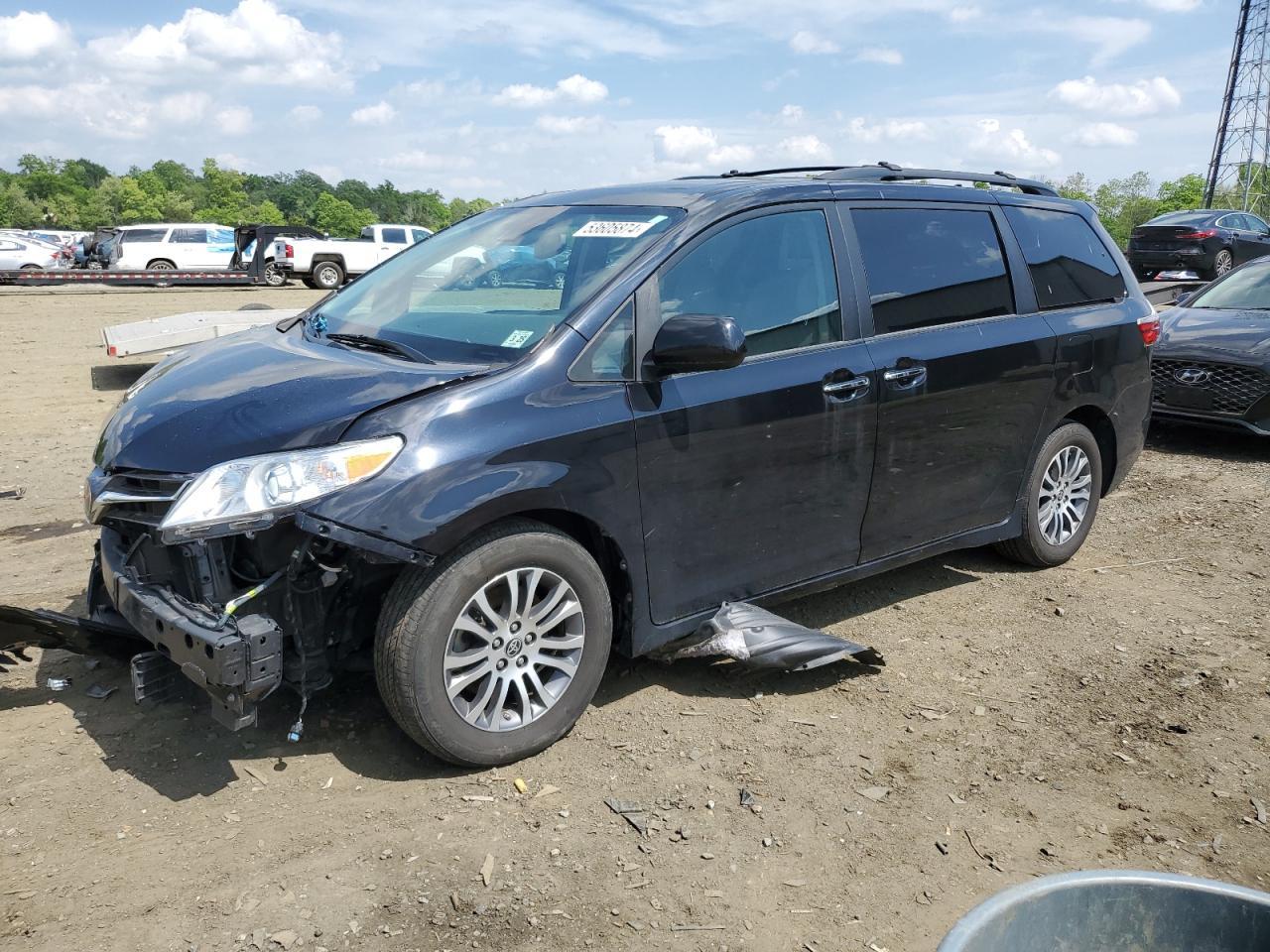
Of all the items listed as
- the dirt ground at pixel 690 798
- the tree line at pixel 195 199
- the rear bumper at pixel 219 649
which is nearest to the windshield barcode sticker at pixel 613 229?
the dirt ground at pixel 690 798

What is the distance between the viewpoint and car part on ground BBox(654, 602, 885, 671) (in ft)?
13.5

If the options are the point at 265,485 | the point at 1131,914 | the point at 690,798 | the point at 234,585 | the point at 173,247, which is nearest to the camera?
the point at 1131,914

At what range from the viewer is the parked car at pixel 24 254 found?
95.9 feet

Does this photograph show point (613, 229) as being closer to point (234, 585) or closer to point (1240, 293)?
point (234, 585)

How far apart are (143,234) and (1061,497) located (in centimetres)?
2932

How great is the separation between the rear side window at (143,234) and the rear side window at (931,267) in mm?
29060

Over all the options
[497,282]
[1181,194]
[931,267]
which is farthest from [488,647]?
[1181,194]

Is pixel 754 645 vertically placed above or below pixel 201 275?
below

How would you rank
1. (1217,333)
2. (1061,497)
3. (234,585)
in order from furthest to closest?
(1217,333) → (1061,497) → (234,585)

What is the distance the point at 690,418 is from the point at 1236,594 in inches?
135

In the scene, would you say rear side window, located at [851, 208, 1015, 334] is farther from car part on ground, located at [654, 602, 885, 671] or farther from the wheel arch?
car part on ground, located at [654, 602, 885, 671]

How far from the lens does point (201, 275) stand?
25.8 meters

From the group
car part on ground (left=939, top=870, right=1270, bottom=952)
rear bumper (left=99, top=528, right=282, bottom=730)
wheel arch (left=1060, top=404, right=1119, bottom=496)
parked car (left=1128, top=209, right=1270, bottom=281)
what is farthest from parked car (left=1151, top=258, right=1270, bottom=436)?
parked car (left=1128, top=209, right=1270, bottom=281)

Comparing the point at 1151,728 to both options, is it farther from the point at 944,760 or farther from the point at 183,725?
the point at 183,725
